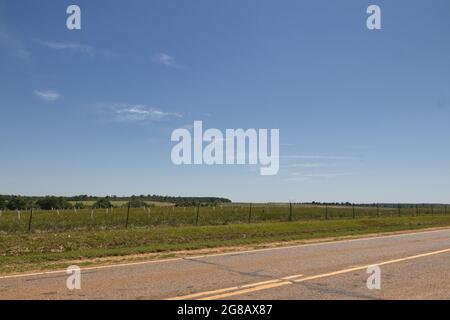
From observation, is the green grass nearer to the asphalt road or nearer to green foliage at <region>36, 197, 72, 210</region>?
the asphalt road

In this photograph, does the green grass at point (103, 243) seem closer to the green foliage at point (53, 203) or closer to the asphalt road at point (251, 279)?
the asphalt road at point (251, 279)

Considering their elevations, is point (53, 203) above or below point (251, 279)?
below

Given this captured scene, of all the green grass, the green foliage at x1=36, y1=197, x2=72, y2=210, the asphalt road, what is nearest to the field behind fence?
the green grass

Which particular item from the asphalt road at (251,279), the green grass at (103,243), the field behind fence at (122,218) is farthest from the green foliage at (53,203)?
the asphalt road at (251,279)

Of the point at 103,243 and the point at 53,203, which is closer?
the point at 103,243

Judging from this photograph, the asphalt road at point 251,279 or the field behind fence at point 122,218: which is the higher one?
the asphalt road at point 251,279

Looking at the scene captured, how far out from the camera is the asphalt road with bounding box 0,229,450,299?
24.7 feet

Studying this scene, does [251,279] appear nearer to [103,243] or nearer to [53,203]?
[103,243]

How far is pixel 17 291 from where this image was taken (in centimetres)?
776

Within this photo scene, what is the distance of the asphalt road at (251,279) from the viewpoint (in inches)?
297

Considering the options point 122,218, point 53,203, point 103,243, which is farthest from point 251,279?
point 53,203

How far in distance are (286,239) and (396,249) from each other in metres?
5.29

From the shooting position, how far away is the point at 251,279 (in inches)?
357
